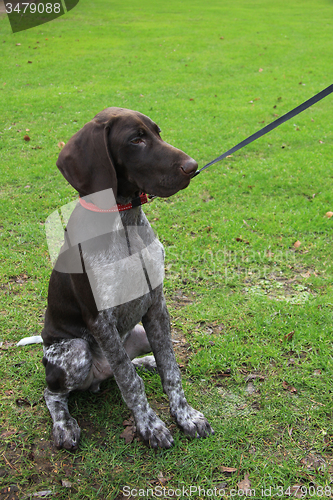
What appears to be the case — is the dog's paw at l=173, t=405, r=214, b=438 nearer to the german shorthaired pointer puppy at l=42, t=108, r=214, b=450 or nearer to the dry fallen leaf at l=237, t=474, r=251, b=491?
the german shorthaired pointer puppy at l=42, t=108, r=214, b=450

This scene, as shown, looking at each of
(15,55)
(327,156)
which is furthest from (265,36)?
(327,156)

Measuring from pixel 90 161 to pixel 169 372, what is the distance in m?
1.56

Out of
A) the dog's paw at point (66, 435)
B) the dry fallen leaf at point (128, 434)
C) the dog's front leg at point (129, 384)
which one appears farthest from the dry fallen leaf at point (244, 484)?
the dog's paw at point (66, 435)

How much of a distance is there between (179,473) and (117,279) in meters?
1.30

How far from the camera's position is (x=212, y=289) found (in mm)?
4297

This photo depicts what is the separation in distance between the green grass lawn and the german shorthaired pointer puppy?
0.70ft

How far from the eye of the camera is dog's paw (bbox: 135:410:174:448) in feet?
8.66

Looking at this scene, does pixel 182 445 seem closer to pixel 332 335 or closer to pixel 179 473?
pixel 179 473

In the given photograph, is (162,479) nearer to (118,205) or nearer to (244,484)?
(244,484)

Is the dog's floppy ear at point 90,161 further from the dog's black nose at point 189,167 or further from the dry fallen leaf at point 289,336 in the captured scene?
the dry fallen leaf at point 289,336

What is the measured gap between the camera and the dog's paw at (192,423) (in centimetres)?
272

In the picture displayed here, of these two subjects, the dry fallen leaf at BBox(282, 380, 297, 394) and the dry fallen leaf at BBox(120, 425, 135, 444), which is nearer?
the dry fallen leaf at BBox(120, 425, 135, 444)

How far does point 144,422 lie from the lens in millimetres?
2643

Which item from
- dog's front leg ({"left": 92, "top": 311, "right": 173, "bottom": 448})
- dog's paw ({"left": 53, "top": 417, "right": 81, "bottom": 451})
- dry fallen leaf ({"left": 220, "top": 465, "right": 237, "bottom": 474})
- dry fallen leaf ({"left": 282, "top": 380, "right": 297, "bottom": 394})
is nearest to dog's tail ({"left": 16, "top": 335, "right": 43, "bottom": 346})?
dog's paw ({"left": 53, "top": 417, "right": 81, "bottom": 451})
